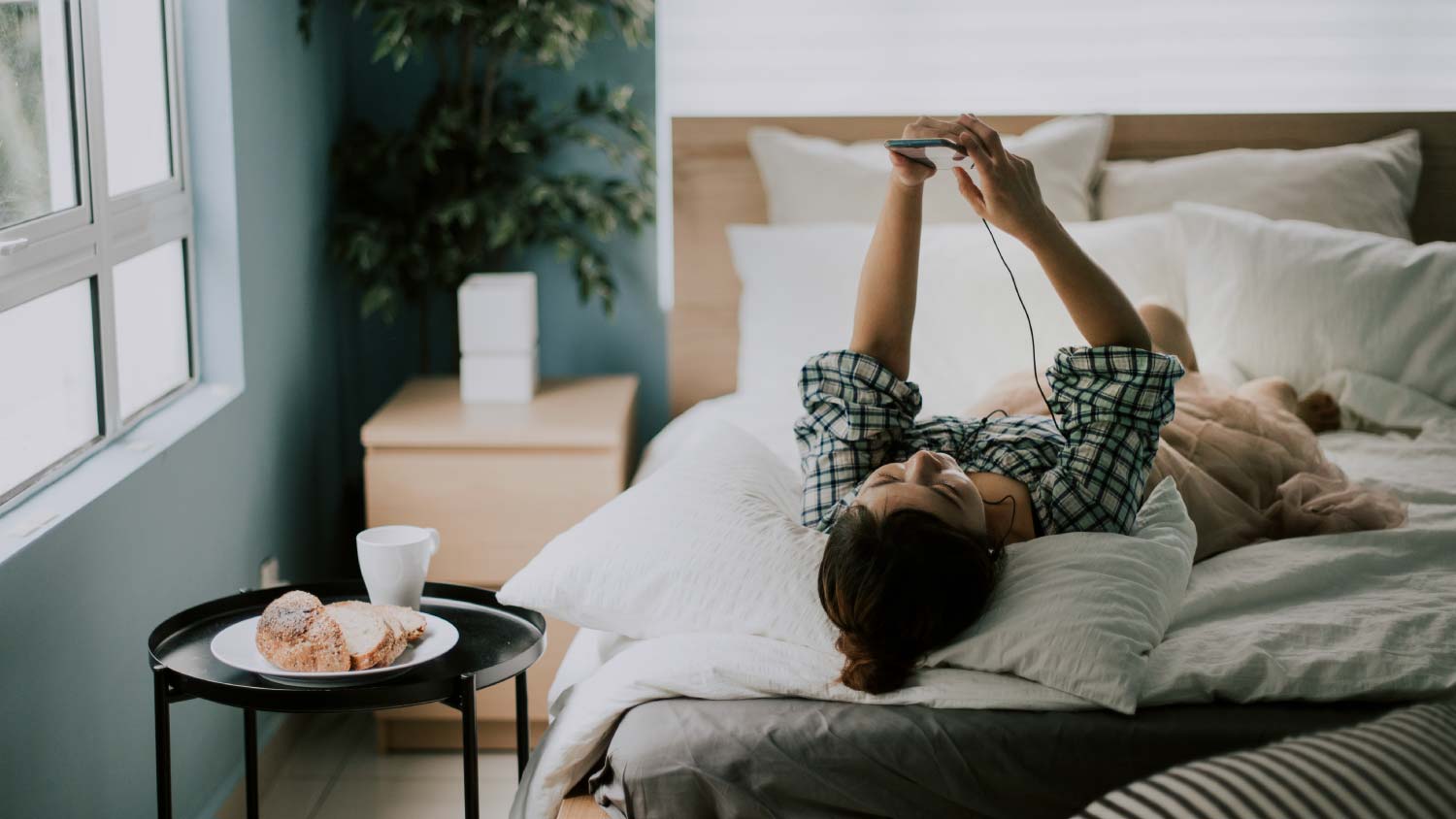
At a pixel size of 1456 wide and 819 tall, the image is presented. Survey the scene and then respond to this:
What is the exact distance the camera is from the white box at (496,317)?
260cm

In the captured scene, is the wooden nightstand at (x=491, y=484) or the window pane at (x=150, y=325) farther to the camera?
the wooden nightstand at (x=491, y=484)

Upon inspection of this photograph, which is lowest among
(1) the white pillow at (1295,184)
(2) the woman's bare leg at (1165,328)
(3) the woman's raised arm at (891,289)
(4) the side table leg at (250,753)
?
(4) the side table leg at (250,753)

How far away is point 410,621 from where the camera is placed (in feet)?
4.95

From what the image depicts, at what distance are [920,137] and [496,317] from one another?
3.97 feet

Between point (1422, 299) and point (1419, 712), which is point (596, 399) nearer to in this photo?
point (1422, 299)

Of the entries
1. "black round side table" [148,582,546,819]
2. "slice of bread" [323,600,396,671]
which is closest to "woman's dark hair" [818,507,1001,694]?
"black round side table" [148,582,546,819]

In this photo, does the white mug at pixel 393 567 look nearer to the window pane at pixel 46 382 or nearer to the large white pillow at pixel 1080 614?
the window pane at pixel 46 382

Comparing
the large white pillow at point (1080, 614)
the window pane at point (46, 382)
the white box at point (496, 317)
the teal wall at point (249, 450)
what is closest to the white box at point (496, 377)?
the white box at point (496, 317)

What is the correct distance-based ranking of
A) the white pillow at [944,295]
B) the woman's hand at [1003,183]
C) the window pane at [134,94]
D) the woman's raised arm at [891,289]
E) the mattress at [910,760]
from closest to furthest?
the mattress at [910,760]
the woman's hand at [1003,183]
the woman's raised arm at [891,289]
the window pane at [134,94]
the white pillow at [944,295]

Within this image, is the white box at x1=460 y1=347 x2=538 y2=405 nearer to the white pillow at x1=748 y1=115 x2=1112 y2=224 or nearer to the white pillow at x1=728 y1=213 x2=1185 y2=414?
the white pillow at x1=728 y1=213 x2=1185 y2=414

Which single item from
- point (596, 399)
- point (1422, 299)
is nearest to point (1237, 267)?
point (1422, 299)

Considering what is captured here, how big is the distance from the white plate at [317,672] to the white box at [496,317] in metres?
1.08

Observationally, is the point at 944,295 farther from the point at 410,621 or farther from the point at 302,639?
the point at 302,639

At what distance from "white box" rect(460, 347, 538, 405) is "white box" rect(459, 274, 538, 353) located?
0.02 metres
